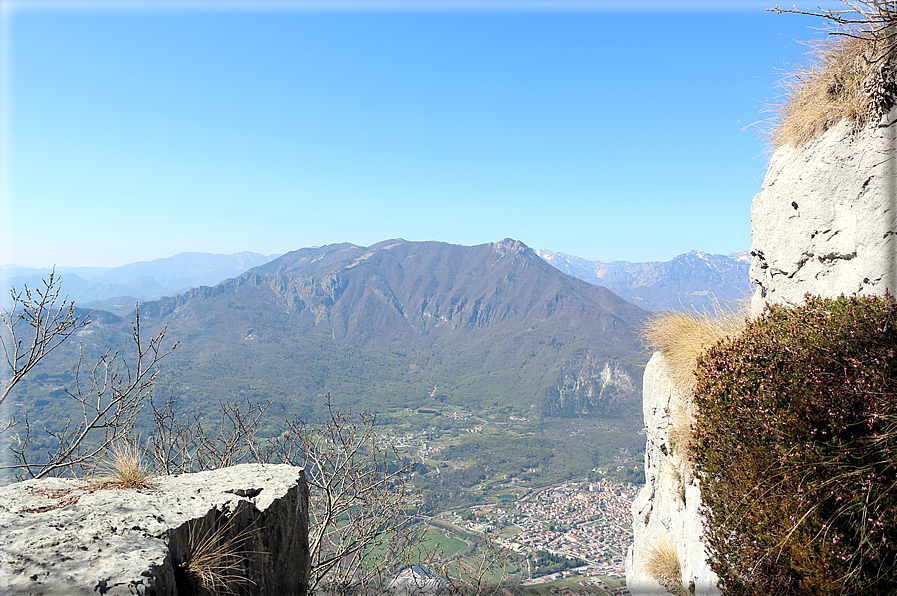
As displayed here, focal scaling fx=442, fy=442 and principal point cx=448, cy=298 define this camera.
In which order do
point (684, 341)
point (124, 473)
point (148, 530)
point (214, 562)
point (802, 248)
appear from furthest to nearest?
point (684, 341), point (802, 248), point (124, 473), point (214, 562), point (148, 530)

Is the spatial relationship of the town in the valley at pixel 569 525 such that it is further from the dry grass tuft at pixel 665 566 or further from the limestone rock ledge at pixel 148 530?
the limestone rock ledge at pixel 148 530

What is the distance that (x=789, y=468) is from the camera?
353cm

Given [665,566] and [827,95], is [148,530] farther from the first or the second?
[827,95]

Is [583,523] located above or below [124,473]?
below

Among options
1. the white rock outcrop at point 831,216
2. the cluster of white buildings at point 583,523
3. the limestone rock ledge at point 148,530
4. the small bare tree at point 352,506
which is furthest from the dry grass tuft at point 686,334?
the cluster of white buildings at point 583,523

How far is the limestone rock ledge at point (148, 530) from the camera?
2.41 meters

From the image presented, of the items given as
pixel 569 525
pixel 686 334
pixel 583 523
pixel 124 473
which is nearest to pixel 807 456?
pixel 686 334

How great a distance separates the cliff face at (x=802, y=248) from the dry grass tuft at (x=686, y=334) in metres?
0.32

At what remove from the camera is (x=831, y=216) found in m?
5.77

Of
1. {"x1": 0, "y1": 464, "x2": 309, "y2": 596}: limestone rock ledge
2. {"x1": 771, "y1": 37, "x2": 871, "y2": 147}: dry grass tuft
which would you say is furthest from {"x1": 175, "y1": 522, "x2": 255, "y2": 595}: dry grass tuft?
{"x1": 771, "y1": 37, "x2": 871, "y2": 147}: dry grass tuft

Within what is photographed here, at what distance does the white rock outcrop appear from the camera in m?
5.12

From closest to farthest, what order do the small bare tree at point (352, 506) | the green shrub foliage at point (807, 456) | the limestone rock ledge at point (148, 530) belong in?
the limestone rock ledge at point (148, 530)
the green shrub foliage at point (807, 456)
the small bare tree at point (352, 506)

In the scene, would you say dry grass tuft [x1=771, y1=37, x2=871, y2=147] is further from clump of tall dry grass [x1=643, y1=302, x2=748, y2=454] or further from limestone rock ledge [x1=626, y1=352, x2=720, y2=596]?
limestone rock ledge [x1=626, y1=352, x2=720, y2=596]

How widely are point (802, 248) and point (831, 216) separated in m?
0.56
